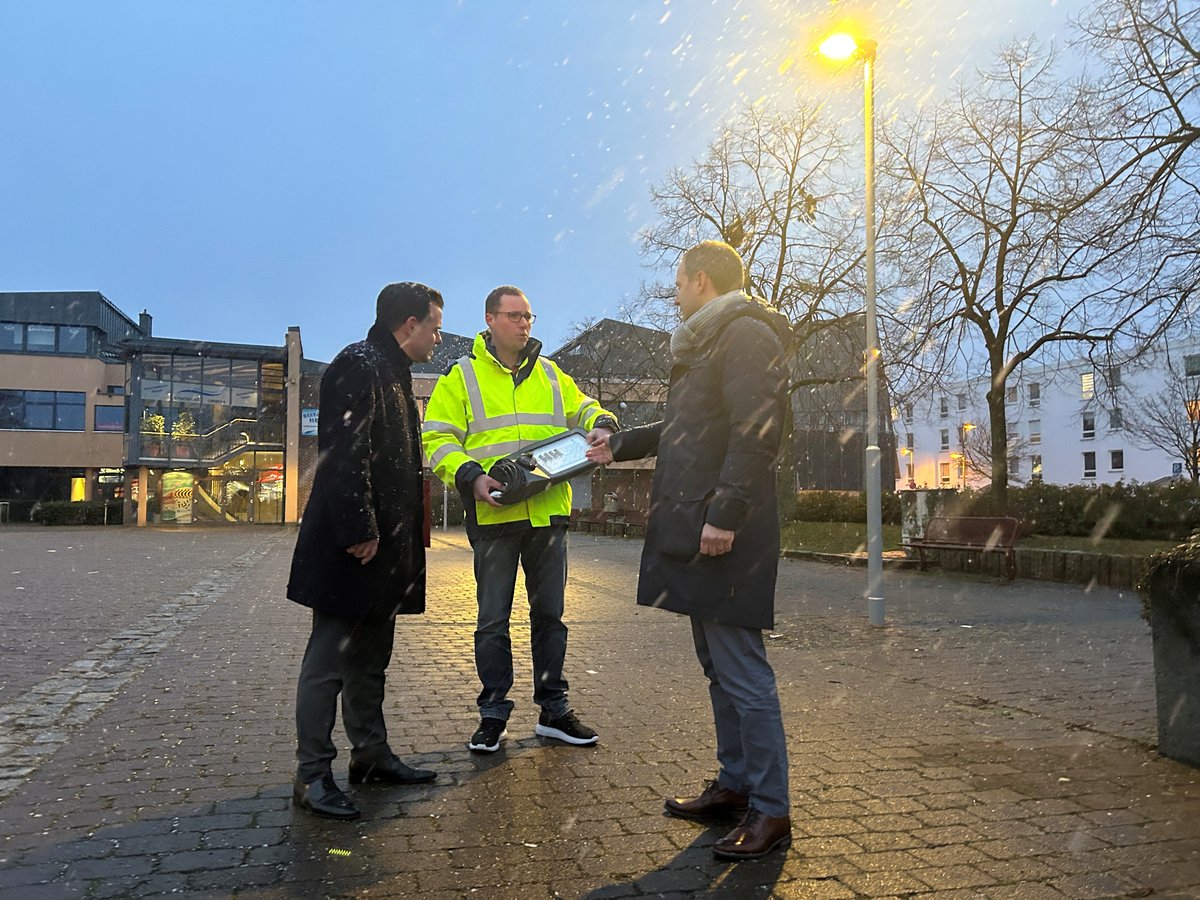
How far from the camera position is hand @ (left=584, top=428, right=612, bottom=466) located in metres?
4.30

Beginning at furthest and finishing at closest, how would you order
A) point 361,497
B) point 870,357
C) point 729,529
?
1. point 870,357
2. point 361,497
3. point 729,529

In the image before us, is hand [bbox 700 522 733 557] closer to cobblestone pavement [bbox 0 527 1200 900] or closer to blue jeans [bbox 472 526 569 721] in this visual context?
cobblestone pavement [bbox 0 527 1200 900]

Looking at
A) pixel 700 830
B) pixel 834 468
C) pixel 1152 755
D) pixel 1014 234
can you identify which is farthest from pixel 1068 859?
pixel 834 468

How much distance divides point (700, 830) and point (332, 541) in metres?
1.69

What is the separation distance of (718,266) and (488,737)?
231 centimetres

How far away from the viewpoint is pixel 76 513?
47.3 meters

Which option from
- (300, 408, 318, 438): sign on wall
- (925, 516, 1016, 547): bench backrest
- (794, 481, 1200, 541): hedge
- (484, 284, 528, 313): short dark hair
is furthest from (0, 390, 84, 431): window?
(484, 284, 528, 313): short dark hair

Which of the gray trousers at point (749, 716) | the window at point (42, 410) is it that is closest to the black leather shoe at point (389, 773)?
the gray trousers at point (749, 716)

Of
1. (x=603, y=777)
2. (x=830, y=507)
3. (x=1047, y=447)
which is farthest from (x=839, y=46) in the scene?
(x=1047, y=447)

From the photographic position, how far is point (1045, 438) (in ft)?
240

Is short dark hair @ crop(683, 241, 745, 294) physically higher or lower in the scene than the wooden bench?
higher

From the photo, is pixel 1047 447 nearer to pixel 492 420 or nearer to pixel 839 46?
pixel 839 46

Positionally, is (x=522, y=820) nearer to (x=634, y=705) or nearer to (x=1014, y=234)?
(x=634, y=705)

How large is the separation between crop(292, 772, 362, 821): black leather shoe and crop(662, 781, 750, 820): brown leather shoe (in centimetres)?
115
